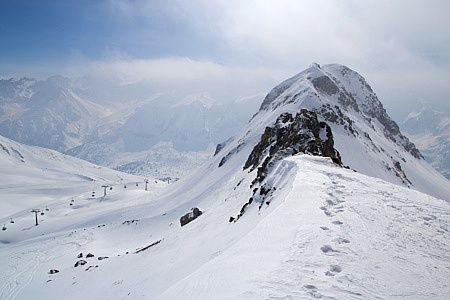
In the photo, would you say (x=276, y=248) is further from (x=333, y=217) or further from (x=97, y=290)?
(x=97, y=290)

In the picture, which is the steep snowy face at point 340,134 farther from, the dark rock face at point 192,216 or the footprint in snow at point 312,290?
the footprint in snow at point 312,290

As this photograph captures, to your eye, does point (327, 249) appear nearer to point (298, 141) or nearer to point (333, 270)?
point (333, 270)

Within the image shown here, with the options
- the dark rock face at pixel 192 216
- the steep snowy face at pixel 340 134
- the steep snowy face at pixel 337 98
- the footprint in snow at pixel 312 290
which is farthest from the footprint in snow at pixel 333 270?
the steep snowy face at pixel 337 98

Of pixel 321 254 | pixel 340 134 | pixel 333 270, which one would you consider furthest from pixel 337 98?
pixel 333 270

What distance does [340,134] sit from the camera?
3076 inches

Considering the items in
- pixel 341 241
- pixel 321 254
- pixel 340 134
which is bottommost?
pixel 321 254

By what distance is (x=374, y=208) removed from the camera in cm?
1371

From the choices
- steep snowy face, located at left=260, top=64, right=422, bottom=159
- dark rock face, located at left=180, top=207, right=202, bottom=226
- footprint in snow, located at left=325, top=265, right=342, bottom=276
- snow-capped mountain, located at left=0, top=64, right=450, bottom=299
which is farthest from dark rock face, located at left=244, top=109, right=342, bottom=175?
steep snowy face, located at left=260, top=64, right=422, bottom=159

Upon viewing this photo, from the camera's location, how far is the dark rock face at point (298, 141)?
114ft

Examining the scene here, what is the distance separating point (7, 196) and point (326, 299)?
18362cm

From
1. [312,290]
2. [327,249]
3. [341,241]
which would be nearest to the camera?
[312,290]

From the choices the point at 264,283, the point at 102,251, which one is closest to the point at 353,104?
the point at 102,251

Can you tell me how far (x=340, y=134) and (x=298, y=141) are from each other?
45.9 m

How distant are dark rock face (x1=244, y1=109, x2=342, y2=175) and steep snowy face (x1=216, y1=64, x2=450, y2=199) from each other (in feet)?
0.50
